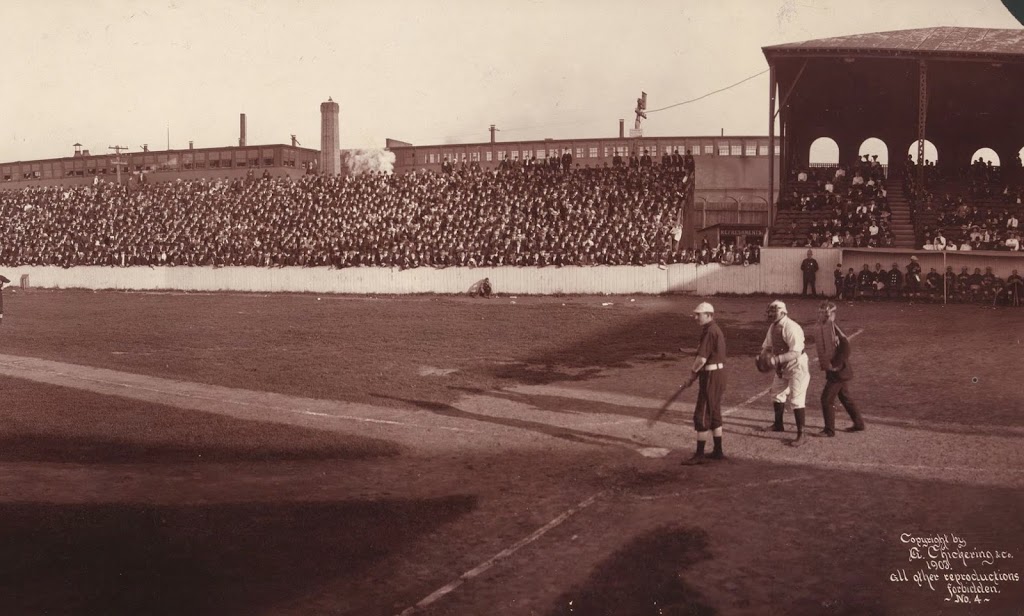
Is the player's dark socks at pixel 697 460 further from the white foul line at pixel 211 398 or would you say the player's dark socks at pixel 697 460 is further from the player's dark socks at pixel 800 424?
the white foul line at pixel 211 398

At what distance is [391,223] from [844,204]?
19.3 metres

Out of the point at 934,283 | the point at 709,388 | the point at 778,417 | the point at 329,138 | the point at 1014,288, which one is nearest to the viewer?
the point at 709,388

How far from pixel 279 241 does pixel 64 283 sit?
14.2m

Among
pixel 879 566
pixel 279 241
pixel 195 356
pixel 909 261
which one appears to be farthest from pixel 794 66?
pixel 879 566

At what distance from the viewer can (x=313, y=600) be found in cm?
665

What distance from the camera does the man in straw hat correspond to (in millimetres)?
10453

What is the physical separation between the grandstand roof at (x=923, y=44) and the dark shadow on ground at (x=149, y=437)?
2798 centimetres

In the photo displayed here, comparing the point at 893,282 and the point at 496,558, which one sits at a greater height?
the point at 893,282

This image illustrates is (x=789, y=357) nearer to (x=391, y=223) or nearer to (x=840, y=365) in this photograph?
(x=840, y=365)

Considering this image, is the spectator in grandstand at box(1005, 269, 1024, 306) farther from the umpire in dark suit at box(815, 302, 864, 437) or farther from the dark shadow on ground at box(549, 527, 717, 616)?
the dark shadow on ground at box(549, 527, 717, 616)

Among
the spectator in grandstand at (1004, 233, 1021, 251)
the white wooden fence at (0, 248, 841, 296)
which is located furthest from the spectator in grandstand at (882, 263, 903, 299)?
the spectator in grandstand at (1004, 233, 1021, 251)

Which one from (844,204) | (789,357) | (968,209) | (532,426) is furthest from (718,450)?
(968,209)

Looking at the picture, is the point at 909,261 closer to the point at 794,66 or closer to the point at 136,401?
the point at 794,66

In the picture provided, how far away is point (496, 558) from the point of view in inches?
Result: 295
